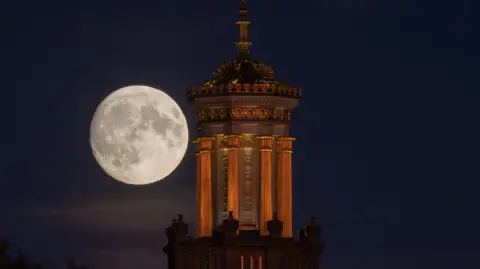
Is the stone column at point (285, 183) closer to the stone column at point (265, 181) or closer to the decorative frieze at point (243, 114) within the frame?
the stone column at point (265, 181)

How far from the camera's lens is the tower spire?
192 m

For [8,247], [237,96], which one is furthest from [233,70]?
[8,247]

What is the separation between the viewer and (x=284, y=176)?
189375mm

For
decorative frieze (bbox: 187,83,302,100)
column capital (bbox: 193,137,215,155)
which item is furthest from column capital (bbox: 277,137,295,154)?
column capital (bbox: 193,137,215,155)

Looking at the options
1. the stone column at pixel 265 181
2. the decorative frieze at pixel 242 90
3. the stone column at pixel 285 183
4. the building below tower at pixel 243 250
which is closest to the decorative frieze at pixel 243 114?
the decorative frieze at pixel 242 90

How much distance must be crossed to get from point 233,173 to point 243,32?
305 inches

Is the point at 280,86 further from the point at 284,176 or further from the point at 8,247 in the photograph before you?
the point at 8,247

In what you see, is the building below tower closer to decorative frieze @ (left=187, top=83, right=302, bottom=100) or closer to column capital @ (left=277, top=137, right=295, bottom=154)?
column capital @ (left=277, top=137, right=295, bottom=154)

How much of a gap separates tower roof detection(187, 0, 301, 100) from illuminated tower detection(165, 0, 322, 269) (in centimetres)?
5

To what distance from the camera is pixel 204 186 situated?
621 feet

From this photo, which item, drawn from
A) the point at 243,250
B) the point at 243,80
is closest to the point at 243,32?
the point at 243,80

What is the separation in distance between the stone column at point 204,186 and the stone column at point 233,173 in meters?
1.21

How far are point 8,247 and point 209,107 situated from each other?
30.5 m

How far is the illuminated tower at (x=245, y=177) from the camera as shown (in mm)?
187375
